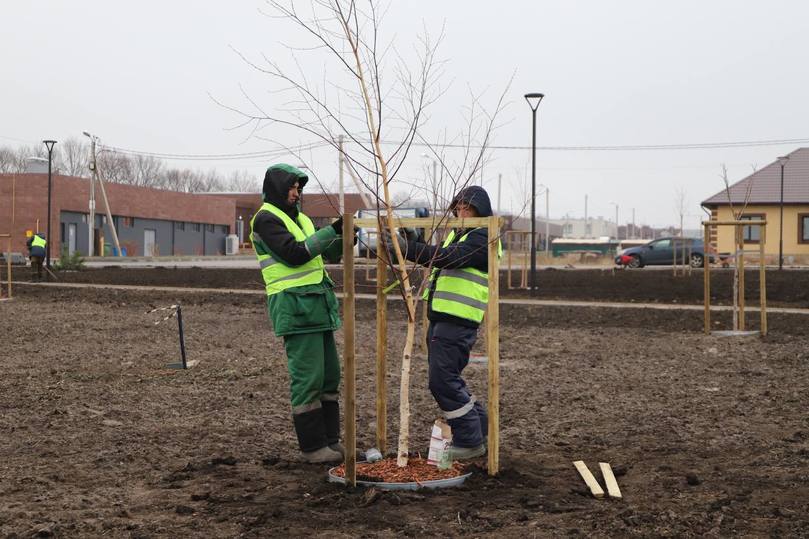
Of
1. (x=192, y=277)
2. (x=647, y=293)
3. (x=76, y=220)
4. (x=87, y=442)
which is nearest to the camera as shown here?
(x=87, y=442)

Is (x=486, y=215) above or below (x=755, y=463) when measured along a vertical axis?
above

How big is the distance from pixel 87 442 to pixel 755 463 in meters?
4.28

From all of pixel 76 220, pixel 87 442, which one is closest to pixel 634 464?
pixel 87 442

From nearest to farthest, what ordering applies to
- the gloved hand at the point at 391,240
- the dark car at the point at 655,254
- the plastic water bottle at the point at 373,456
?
1. the gloved hand at the point at 391,240
2. the plastic water bottle at the point at 373,456
3. the dark car at the point at 655,254

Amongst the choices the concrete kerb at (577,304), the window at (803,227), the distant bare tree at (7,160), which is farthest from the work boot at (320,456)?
the distant bare tree at (7,160)

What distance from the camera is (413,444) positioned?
6.26 m

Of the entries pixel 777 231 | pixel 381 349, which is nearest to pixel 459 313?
pixel 381 349

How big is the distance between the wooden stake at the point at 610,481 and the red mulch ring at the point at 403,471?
2.62 feet

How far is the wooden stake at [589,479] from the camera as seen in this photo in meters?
4.83

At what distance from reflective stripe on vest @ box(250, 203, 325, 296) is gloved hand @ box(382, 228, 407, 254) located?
53cm

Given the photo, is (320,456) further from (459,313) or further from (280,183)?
(280,183)

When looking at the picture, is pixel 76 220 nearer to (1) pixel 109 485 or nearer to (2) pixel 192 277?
(2) pixel 192 277

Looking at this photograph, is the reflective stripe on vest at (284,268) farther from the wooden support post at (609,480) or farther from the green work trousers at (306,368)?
the wooden support post at (609,480)

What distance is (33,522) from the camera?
441cm
